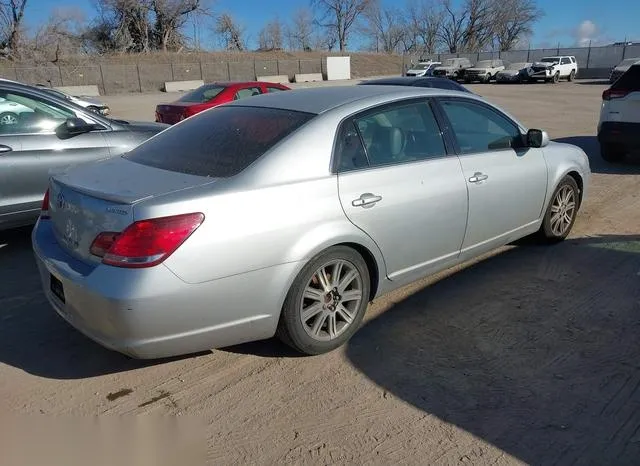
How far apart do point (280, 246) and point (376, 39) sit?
87745 millimetres

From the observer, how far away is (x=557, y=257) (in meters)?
4.66

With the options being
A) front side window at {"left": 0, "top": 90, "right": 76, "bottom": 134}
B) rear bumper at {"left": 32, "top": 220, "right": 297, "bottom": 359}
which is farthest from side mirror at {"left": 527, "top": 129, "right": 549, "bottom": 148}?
front side window at {"left": 0, "top": 90, "right": 76, "bottom": 134}

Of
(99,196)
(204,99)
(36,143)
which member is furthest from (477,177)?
(204,99)

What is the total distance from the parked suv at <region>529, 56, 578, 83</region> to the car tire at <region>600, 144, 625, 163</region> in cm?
3225

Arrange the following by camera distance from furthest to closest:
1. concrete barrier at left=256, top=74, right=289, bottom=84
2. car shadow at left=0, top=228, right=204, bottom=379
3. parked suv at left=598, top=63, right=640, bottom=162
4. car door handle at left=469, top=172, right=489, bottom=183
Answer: concrete barrier at left=256, top=74, right=289, bottom=84 → parked suv at left=598, top=63, right=640, bottom=162 → car door handle at left=469, top=172, right=489, bottom=183 → car shadow at left=0, top=228, right=204, bottom=379

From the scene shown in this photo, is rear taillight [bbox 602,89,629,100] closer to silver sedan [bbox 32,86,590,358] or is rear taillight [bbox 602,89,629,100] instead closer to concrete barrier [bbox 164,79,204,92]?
silver sedan [bbox 32,86,590,358]

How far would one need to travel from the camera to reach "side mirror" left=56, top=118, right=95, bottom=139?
4980 mm

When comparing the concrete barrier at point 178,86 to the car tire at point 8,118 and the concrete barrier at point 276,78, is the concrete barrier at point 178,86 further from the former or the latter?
the car tire at point 8,118

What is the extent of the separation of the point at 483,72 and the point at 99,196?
136 feet

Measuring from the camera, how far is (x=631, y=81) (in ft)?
26.4

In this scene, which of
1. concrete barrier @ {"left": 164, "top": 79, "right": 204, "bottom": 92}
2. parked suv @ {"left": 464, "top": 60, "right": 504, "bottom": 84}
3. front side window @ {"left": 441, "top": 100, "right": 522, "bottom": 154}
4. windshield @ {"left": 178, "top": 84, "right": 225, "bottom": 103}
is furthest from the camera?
concrete barrier @ {"left": 164, "top": 79, "right": 204, "bottom": 92}

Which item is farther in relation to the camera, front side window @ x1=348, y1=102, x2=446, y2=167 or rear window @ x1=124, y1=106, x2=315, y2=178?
front side window @ x1=348, y1=102, x2=446, y2=167

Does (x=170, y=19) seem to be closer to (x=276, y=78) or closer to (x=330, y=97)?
(x=276, y=78)

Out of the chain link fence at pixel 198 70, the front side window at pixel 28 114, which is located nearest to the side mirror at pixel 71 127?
the front side window at pixel 28 114
